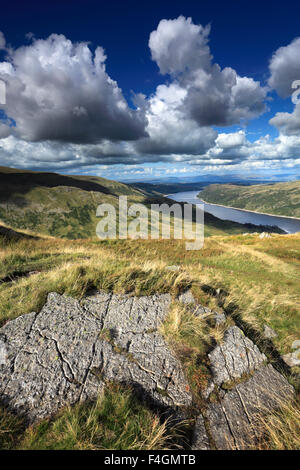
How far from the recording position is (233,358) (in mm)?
5066

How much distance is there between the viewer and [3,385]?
3.82 meters

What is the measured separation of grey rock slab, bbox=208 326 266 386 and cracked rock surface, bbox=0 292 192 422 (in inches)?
38.0

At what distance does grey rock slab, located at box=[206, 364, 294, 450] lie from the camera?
349 centimetres

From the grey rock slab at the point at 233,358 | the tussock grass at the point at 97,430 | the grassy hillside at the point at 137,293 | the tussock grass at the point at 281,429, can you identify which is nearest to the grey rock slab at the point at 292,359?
the grassy hillside at the point at 137,293

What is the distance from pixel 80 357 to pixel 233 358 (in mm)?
3774

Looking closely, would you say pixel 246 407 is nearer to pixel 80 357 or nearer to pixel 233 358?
pixel 233 358

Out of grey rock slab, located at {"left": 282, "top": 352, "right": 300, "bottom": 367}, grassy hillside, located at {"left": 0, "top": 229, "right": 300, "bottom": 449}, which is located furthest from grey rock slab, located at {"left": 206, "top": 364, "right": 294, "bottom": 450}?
grey rock slab, located at {"left": 282, "top": 352, "right": 300, "bottom": 367}

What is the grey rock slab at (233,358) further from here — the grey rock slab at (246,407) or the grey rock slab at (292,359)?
the grey rock slab at (292,359)

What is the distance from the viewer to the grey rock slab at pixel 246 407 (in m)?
3.49

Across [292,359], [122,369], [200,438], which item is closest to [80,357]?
[122,369]

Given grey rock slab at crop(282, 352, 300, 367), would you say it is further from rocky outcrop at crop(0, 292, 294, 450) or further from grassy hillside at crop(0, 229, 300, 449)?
rocky outcrop at crop(0, 292, 294, 450)

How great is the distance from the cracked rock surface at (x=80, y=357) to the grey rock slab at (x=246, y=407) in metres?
0.70

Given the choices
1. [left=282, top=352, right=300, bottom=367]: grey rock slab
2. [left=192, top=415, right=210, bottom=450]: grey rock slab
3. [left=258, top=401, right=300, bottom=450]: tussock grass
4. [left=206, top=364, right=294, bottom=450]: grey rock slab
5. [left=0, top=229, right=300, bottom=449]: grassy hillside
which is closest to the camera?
[left=0, top=229, right=300, bottom=449]: grassy hillside
